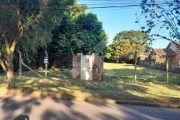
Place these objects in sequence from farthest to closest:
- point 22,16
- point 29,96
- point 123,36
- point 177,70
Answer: point 123,36, point 177,70, point 22,16, point 29,96

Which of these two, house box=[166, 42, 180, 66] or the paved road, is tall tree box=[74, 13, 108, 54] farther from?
the paved road

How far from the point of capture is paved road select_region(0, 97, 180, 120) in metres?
5.85

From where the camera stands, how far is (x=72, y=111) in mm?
6477

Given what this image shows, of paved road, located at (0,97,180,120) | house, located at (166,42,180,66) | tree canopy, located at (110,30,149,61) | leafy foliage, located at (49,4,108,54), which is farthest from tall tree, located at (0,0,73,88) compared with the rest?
tree canopy, located at (110,30,149,61)

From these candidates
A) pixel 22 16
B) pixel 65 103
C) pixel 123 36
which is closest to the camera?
pixel 65 103

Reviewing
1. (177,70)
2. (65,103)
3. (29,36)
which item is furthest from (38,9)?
(177,70)

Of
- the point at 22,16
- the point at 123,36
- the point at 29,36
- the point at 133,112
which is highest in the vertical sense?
the point at 123,36

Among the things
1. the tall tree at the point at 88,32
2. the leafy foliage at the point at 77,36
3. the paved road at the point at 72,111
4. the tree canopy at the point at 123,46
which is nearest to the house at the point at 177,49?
the paved road at the point at 72,111

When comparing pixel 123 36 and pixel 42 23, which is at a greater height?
pixel 123 36

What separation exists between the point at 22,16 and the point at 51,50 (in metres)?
15.9

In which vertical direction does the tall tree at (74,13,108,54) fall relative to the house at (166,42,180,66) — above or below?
above

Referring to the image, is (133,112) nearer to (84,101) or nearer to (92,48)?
(84,101)

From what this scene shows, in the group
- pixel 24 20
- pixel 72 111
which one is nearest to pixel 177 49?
pixel 72 111

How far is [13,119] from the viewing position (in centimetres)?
538
